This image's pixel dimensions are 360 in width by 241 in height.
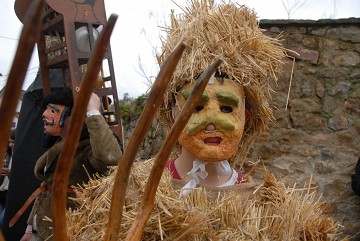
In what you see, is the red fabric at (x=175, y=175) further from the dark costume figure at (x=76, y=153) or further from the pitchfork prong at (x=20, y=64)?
the pitchfork prong at (x=20, y=64)

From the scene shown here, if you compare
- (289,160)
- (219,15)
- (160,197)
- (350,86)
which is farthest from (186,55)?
(350,86)

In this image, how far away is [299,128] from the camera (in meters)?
2.90

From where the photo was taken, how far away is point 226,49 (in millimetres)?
1412

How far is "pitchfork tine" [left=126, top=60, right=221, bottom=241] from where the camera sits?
2.11ft

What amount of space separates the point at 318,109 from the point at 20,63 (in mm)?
2742

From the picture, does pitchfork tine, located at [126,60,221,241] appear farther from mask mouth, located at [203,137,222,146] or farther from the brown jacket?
the brown jacket

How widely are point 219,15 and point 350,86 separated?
1.79 m

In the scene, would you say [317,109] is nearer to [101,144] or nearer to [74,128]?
[101,144]

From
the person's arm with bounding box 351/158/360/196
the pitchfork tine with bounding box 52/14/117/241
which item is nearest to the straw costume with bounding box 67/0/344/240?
the pitchfork tine with bounding box 52/14/117/241

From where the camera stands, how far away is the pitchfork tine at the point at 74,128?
0.50 metres

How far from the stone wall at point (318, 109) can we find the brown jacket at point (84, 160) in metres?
1.40

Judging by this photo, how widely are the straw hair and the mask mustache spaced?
5.9 inches

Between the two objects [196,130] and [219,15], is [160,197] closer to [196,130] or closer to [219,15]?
[196,130]

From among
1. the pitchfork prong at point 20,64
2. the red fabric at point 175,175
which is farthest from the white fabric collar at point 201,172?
the pitchfork prong at point 20,64
